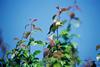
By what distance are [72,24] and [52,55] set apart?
0.37 m

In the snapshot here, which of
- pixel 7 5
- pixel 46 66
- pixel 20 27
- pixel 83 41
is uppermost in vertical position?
pixel 7 5

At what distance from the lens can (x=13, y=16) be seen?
94.2 inches

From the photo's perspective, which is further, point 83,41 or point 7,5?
point 7,5

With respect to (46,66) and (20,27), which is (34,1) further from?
(46,66)

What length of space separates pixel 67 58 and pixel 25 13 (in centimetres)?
93

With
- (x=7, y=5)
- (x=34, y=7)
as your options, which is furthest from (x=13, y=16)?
(x=34, y=7)

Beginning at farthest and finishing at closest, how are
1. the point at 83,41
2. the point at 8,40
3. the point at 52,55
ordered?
1. the point at 8,40
2. the point at 83,41
3. the point at 52,55

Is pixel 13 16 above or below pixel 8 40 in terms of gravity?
above

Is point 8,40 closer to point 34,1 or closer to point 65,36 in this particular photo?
point 34,1

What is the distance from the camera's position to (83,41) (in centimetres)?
222

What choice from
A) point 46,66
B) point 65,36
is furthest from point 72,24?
point 46,66

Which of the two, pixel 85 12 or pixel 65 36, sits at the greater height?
pixel 85 12

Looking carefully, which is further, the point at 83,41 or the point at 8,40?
the point at 8,40

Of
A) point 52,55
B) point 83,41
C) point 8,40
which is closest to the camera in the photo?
point 52,55
